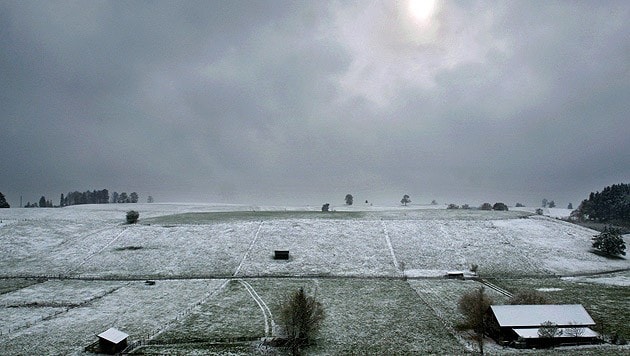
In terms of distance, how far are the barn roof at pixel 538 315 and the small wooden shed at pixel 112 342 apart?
36.2m

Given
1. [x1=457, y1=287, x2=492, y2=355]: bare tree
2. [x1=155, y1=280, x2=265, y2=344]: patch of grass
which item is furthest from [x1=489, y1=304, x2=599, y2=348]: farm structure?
[x1=155, y1=280, x2=265, y2=344]: patch of grass

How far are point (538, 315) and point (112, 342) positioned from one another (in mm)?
41345

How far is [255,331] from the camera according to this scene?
131 ft

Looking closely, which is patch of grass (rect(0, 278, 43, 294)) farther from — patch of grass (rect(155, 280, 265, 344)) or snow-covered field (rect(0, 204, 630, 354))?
patch of grass (rect(155, 280, 265, 344))

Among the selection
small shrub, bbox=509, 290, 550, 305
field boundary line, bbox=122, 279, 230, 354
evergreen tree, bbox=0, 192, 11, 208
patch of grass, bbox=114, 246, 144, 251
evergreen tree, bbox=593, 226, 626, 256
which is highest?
evergreen tree, bbox=0, 192, 11, 208

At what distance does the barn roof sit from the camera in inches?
1499

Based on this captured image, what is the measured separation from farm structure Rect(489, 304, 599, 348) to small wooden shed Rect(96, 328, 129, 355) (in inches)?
1414

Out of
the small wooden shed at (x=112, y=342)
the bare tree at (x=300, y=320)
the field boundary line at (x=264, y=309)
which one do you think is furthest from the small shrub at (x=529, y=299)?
the small wooden shed at (x=112, y=342)

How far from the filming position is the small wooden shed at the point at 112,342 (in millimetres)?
34531

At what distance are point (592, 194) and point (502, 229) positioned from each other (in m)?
79.3

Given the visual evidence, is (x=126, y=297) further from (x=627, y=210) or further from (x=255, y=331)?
(x=627, y=210)

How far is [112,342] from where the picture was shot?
3444 centimetres

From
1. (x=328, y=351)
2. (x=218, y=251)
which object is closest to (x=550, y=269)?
(x=328, y=351)

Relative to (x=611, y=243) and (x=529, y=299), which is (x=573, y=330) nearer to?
(x=529, y=299)
